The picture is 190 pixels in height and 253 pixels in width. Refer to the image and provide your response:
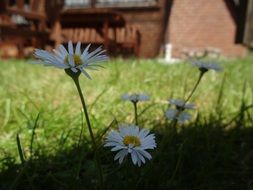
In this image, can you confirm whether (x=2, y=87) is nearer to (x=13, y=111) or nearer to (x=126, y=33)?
(x=13, y=111)

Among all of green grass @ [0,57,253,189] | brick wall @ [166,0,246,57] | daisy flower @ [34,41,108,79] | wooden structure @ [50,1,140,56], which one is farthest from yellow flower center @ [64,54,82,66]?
brick wall @ [166,0,246,57]

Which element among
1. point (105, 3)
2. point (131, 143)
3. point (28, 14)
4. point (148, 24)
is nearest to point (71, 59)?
point (131, 143)

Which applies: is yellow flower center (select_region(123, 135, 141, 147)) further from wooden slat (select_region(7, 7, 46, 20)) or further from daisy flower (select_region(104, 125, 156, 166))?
wooden slat (select_region(7, 7, 46, 20))

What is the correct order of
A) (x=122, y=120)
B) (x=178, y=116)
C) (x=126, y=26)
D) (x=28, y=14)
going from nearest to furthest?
1. (x=178, y=116)
2. (x=122, y=120)
3. (x=28, y=14)
4. (x=126, y=26)

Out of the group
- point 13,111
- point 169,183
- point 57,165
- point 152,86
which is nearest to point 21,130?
point 13,111

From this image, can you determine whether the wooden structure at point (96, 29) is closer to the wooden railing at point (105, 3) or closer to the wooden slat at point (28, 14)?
the wooden slat at point (28, 14)

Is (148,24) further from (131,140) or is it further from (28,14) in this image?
(131,140)
